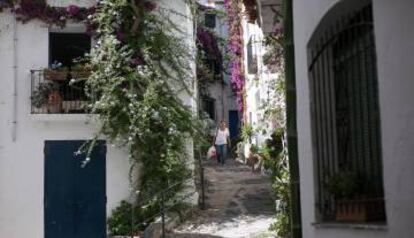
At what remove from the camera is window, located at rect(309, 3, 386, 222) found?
19.3 ft

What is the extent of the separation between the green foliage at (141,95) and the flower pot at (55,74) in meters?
0.83

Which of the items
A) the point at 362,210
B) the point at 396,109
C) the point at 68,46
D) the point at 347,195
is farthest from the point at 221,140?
the point at 396,109

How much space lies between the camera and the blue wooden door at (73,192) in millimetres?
15359

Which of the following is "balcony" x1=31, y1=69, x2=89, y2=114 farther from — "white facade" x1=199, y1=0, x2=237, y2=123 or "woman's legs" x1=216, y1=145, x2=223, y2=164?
"white facade" x1=199, y1=0, x2=237, y2=123

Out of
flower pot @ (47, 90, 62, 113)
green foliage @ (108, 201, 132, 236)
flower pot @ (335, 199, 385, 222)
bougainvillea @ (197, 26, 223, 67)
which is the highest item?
bougainvillea @ (197, 26, 223, 67)

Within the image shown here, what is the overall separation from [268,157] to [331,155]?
5508mm

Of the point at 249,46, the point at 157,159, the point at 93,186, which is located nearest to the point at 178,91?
the point at 157,159

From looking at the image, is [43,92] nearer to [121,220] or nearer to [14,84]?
[14,84]

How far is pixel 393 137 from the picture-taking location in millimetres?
5078

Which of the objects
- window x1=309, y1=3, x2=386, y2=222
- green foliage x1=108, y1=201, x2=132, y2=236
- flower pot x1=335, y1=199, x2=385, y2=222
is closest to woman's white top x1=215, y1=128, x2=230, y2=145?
green foliage x1=108, y1=201, x2=132, y2=236

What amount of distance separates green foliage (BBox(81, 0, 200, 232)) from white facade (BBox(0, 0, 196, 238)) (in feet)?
1.76

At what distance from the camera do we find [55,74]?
15.2 metres

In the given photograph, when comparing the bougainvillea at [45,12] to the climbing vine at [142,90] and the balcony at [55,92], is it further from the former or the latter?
the balcony at [55,92]

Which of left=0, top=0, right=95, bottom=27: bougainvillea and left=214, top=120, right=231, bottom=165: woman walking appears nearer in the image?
left=0, top=0, right=95, bottom=27: bougainvillea
